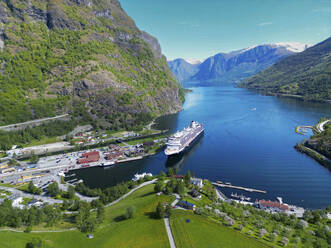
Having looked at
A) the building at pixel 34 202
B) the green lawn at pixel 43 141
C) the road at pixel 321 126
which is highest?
the road at pixel 321 126

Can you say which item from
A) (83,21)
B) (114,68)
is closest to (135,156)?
(114,68)

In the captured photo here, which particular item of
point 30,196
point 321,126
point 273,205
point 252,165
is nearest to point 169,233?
point 273,205

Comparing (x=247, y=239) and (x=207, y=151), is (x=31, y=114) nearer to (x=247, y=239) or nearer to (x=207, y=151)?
(x=207, y=151)

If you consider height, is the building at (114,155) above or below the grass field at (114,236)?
below

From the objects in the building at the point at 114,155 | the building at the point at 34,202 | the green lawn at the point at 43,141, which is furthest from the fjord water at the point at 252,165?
the green lawn at the point at 43,141

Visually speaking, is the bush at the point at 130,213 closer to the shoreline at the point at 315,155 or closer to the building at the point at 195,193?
the building at the point at 195,193

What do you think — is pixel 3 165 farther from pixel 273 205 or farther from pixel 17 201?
pixel 273 205

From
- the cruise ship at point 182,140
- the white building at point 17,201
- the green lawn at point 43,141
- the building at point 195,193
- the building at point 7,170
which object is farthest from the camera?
the green lawn at point 43,141
